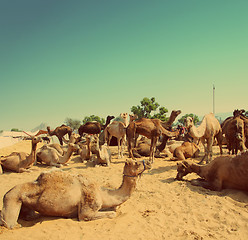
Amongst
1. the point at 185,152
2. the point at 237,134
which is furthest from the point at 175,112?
the point at 237,134

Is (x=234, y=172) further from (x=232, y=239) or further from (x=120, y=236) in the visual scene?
(x=120, y=236)

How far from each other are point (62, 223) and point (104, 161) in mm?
6455

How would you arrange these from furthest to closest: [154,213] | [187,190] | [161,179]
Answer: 1. [161,179]
2. [187,190]
3. [154,213]

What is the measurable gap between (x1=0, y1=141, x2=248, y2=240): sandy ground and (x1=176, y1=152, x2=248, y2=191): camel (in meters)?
0.22

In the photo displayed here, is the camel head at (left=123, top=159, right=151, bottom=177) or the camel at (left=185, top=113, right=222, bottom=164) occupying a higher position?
the camel at (left=185, top=113, right=222, bottom=164)

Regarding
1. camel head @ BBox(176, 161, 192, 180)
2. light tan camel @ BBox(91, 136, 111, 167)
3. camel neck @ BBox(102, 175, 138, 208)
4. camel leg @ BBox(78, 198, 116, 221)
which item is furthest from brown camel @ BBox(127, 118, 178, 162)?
camel leg @ BBox(78, 198, 116, 221)

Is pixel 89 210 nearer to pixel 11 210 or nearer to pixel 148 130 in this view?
pixel 11 210

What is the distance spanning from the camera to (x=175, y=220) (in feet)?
15.7

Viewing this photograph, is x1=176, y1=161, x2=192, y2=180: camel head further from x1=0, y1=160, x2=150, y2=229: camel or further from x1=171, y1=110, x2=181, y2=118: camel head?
x1=171, y1=110, x2=181, y2=118: camel head

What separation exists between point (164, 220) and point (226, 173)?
2796 millimetres

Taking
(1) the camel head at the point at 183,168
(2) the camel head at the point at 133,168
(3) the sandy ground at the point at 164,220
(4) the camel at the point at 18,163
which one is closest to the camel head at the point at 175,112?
(1) the camel head at the point at 183,168

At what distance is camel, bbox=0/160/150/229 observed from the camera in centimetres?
429

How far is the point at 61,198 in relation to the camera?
442 cm

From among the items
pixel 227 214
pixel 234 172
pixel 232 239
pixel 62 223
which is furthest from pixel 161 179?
pixel 62 223
